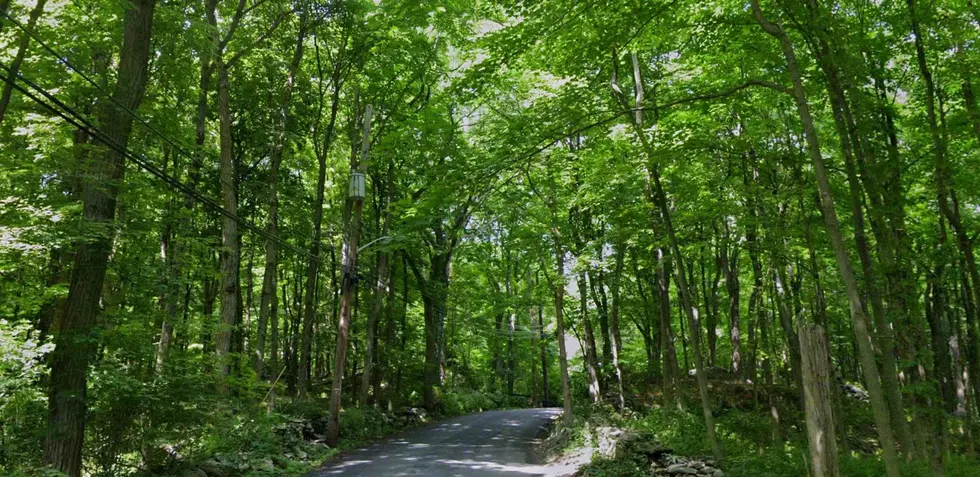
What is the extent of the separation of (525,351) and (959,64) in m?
31.5

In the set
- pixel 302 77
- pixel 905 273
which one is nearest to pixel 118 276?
pixel 302 77

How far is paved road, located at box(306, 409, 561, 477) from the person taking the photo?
1093 cm

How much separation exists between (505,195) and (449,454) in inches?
280

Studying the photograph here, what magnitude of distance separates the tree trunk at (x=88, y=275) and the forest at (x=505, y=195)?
0.12 ft

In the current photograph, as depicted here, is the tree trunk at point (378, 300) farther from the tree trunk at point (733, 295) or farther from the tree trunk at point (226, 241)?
the tree trunk at point (733, 295)

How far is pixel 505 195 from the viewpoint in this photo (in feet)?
52.0

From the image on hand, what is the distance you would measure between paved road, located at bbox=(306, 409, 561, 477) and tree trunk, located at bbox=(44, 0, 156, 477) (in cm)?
447

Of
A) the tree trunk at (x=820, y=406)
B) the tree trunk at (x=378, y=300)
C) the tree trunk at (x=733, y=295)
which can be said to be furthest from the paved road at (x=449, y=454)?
the tree trunk at (x=733, y=295)

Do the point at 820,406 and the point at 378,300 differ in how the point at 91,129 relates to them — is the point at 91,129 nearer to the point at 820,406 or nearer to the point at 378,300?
the point at 820,406

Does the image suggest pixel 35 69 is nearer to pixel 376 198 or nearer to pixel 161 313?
pixel 161 313

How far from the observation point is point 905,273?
7805mm

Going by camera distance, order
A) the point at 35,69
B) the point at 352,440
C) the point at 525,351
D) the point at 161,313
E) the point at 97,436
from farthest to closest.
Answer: the point at 525,351, the point at 352,440, the point at 161,313, the point at 35,69, the point at 97,436

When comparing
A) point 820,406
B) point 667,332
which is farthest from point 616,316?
point 820,406

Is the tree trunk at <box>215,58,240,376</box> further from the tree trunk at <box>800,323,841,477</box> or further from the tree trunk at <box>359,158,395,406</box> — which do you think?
the tree trunk at <box>800,323,841,477</box>
